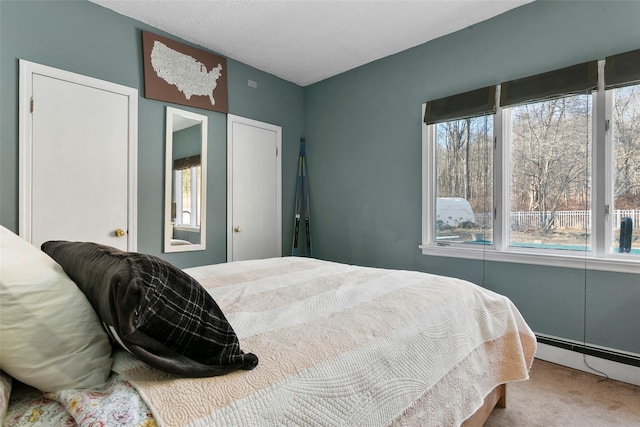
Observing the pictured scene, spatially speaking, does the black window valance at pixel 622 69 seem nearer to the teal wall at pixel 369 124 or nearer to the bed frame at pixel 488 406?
the teal wall at pixel 369 124

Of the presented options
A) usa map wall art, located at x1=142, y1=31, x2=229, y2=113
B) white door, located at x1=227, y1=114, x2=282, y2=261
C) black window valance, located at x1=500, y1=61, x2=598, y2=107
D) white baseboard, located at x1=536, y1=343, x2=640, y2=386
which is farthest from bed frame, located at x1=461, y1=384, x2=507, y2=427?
usa map wall art, located at x1=142, y1=31, x2=229, y2=113

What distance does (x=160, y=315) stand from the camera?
717mm

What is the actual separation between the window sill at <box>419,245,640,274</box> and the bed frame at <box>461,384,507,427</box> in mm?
1108

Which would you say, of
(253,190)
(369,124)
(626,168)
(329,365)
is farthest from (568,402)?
(253,190)

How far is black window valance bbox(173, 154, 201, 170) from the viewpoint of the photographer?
305 cm

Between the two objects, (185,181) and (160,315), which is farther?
(185,181)

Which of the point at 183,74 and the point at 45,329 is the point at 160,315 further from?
the point at 183,74

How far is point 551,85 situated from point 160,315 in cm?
289

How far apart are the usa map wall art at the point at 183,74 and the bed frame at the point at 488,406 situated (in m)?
3.20

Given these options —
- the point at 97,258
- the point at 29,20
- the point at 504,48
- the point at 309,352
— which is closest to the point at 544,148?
the point at 504,48

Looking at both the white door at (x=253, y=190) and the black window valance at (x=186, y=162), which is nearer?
the black window valance at (x=186, y=162)

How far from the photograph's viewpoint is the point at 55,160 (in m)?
2.37

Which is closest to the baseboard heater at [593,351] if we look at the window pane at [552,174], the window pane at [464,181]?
the window pane at [552,174]

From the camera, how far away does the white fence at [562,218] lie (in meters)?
2.18
